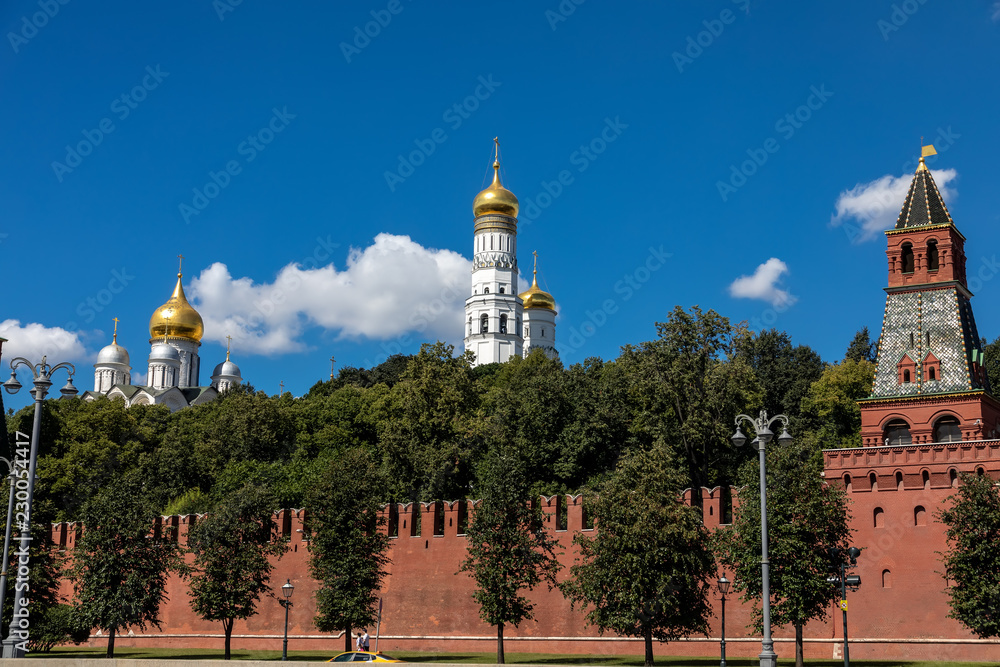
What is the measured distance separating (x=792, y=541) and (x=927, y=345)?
11.4 metres

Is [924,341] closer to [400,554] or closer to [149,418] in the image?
[400,554]

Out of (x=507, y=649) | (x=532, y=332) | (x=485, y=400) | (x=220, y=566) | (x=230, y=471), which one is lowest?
(x=507, y=649)

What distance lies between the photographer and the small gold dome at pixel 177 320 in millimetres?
131625

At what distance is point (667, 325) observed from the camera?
2329 inches

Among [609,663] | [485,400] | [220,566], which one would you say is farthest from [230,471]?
[609,663]

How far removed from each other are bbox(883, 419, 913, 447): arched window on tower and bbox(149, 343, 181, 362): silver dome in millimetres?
102333

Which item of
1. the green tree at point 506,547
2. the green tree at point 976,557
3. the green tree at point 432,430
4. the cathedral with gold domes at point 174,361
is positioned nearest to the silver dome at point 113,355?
the cathedral with gold domes at point 174,361

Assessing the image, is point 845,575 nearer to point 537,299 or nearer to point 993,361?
point 993,361

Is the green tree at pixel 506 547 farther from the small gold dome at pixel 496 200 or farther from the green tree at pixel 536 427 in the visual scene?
the small gold dome at pixel 496 200

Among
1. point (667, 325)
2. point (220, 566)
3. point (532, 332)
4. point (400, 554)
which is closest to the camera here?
point (220, 566)

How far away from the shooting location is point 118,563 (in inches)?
1908

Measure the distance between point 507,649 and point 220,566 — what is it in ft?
42.0

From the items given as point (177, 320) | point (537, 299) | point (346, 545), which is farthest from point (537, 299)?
point (346, 545)

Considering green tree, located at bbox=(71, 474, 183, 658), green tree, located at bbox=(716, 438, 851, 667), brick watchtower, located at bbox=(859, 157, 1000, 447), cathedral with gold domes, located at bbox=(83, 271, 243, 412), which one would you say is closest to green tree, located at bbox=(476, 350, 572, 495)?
green tree, located at bbox=(71, 474, 183, 658)
